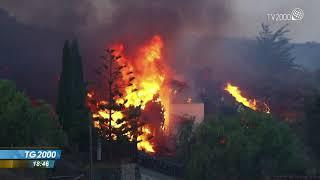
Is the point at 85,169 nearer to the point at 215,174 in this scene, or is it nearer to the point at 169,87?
the point at 215,174

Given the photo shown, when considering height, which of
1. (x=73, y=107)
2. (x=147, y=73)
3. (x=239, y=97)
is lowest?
(x=73, y=107)

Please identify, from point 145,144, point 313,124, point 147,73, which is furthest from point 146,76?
point 313,124

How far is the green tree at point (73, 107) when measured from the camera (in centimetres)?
6178

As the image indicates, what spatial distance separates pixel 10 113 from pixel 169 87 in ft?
177

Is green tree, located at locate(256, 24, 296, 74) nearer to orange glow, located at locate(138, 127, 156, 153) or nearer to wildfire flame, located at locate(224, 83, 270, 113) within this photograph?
wildfire flame, located at locate(224, 83, 270, 113)

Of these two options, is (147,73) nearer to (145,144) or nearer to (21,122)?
(145,144)

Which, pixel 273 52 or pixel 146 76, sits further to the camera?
pixel 273 52

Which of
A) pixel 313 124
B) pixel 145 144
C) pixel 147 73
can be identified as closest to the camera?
pixel 313 124

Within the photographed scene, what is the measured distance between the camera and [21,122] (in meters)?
47.7

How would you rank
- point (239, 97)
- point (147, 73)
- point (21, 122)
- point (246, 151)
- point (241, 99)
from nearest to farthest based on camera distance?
1. point (21, 122)
2. point (246, 151)
3. point (147, 73)
4. point (241, 99)
5. point (239, 97)

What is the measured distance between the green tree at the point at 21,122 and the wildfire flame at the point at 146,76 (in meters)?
28.1

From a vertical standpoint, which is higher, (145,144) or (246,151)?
(145,144)

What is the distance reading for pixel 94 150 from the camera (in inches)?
2490

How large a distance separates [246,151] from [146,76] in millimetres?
36407
